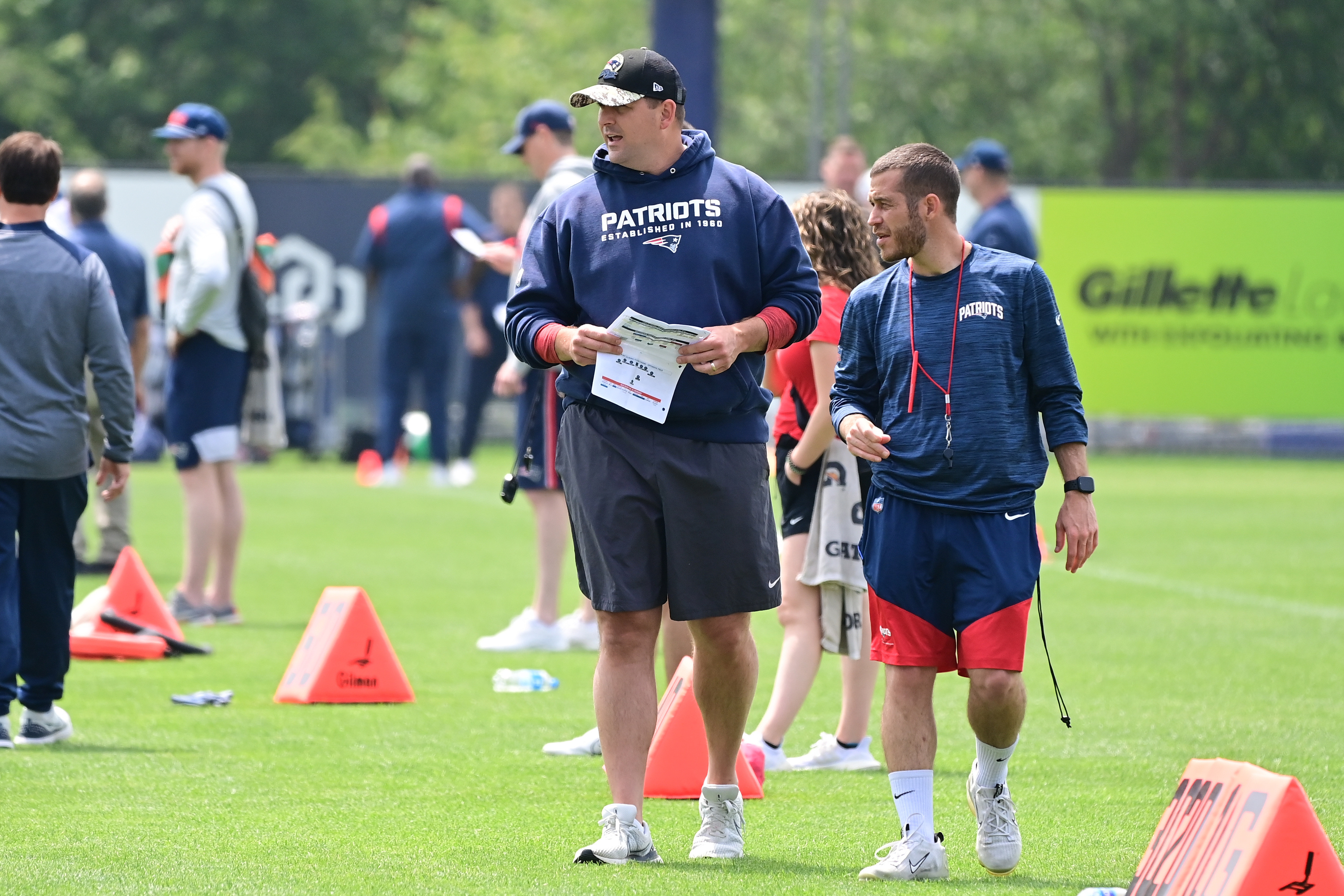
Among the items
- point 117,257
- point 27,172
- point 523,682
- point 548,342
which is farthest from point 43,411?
point 117,257

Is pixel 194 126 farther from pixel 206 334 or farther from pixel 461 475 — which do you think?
pixel 461 475

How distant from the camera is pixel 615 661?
5457mm

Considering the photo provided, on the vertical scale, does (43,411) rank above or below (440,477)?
above

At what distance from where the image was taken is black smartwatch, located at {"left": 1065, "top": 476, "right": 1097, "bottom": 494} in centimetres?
521

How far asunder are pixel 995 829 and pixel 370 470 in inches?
560

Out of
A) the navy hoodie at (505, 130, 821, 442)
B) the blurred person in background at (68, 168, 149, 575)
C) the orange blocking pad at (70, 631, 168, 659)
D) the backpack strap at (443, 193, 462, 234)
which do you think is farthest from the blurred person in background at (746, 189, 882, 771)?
the backpack strap at (443, 193, 462, 234)

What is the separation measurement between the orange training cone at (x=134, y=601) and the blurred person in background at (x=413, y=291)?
344 inches

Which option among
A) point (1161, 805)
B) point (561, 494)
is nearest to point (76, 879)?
point (1161, 805)

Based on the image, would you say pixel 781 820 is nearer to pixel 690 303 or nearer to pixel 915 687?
pixel 915 687

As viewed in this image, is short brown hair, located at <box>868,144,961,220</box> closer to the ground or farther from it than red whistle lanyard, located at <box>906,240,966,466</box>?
farther from it

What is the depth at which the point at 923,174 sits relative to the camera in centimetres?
528

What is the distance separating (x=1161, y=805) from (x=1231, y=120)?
3668cm

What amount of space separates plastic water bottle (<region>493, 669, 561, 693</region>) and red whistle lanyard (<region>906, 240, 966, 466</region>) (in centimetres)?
357

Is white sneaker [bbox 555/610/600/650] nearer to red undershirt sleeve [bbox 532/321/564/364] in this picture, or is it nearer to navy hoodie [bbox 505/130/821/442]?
navy hoodie [bbox 505/130/821/442]
